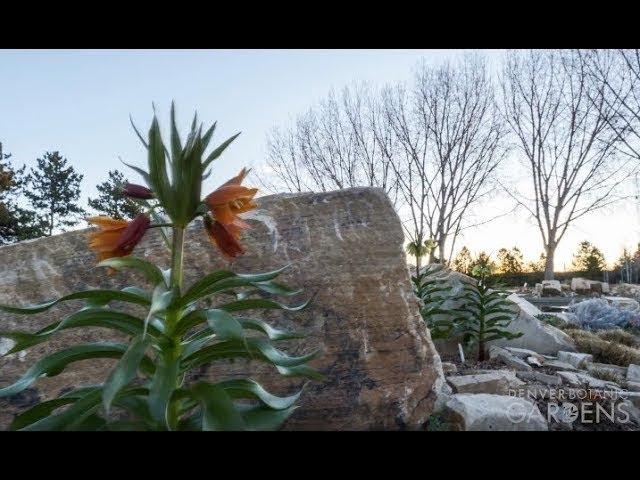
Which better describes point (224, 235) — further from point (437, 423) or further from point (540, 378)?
point (540, 378)

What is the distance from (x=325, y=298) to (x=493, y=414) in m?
0.94

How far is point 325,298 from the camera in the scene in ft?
8.01

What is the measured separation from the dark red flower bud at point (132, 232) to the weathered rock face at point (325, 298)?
615 mm

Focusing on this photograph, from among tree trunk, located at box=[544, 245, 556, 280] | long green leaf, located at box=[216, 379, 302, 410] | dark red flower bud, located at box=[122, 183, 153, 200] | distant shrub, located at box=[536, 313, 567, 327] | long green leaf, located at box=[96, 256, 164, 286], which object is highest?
tree trunk, located at box=[544, 245, 556, 280]

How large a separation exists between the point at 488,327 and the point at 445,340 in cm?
47

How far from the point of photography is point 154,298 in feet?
3.99

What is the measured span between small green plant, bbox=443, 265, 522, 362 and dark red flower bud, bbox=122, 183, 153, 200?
4.15m

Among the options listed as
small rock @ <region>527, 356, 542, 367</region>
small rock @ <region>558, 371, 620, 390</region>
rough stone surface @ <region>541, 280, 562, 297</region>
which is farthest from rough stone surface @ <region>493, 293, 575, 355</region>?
rough stone surface @ <region>541, 280, 562, 297</region>

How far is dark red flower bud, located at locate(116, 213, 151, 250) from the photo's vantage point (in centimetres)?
138

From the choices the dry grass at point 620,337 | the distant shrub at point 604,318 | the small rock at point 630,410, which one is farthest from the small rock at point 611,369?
the distant shrub at point 604,318

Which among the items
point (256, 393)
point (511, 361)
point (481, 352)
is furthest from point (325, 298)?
point (481, 352)

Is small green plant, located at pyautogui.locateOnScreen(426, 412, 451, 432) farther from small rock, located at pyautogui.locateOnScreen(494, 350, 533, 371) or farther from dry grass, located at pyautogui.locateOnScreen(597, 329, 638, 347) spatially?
dry grass, located at pyautogui.locateOnScreen(597, 329, 638, 347)
